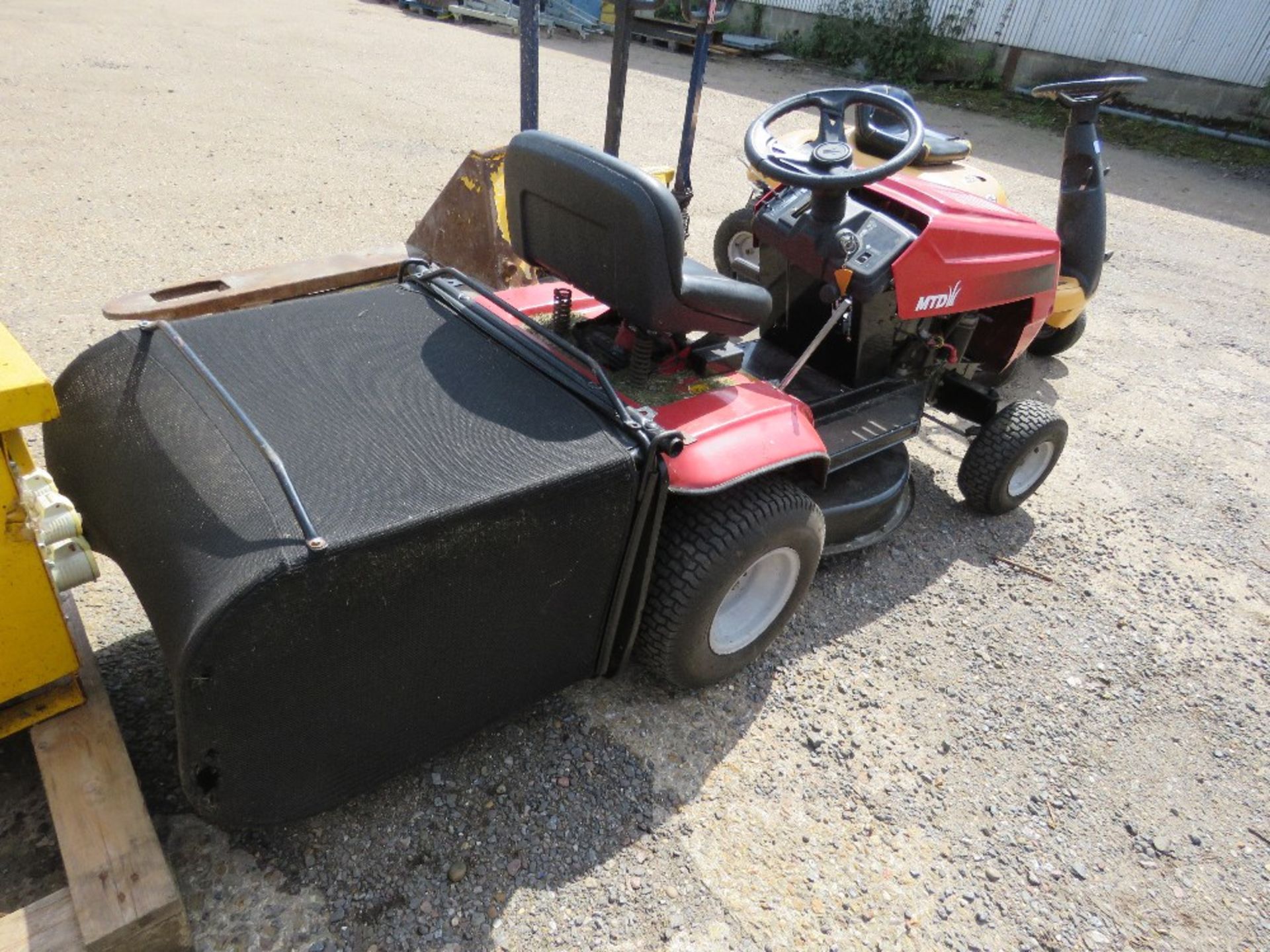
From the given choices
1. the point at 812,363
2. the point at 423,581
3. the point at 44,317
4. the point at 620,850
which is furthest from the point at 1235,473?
the point at 44,317

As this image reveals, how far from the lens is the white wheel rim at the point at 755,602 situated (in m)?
2.24

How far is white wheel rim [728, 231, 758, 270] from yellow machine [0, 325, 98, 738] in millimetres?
3310

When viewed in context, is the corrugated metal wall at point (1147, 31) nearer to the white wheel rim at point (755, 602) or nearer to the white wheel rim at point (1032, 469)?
the white wheel rim at point (1032, 469)

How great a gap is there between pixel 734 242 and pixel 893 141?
93cm

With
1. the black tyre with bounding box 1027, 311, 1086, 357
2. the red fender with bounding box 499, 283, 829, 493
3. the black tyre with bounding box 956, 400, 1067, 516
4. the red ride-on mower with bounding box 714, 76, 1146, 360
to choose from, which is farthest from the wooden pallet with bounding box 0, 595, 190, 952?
the black tyre with bounding box 1027, 311, 1086, 357

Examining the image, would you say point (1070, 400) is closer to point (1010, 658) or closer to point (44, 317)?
point (1010, 658)

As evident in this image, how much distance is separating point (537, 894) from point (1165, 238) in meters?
7.42

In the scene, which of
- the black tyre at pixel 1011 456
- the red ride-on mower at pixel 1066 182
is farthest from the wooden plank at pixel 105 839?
the black tyre at pixel 1011 456

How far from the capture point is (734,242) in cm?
441

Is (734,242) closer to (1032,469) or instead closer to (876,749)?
(1032,469)

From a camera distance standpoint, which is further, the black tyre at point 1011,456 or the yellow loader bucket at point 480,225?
the yellow loader bucket at point 480,225

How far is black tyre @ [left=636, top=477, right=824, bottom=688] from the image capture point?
6.42ft

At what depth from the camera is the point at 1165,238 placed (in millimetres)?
6863

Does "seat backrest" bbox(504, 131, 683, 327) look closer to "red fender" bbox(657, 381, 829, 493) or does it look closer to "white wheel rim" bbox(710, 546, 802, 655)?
"red fender" bbox(657, 381, 829, 493)
